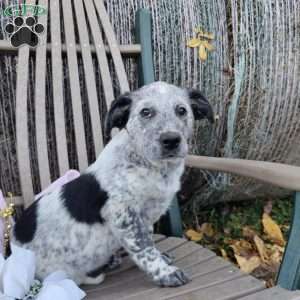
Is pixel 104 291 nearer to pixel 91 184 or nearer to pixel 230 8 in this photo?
pixel 91 184

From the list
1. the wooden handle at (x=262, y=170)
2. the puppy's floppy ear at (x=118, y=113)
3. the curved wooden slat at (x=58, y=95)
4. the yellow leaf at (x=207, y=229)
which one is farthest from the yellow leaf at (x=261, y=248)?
the puppy's floppy ear at (x=118, y=113)

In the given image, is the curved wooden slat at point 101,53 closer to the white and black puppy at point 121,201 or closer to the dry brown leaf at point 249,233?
the white and black puppy at point 121,201

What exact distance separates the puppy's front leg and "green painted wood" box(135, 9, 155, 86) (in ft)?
2.28

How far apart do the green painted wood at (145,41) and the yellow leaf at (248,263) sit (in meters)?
0.99

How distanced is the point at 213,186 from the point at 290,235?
1.10 metres

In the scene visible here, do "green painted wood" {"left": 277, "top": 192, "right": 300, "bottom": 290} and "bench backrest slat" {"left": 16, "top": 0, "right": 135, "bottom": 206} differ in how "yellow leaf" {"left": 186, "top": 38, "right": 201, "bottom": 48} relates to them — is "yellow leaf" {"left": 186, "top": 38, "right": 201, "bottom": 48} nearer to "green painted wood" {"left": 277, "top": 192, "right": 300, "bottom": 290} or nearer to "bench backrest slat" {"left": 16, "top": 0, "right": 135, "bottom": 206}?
"bench backrest slat" {"left": 16, "top": 0, "right": 135, "bottom": 206}

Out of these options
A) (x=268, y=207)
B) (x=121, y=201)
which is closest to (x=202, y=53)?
(x=121, y=201)

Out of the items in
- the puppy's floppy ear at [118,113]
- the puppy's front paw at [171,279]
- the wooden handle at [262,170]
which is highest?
the puppy's floppy ear at [118,113]

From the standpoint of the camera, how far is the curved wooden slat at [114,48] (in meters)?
2.15

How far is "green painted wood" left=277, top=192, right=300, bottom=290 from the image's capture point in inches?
56.1

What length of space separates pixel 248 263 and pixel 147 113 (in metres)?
1.15

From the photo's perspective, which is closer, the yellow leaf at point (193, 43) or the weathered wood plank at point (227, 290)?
the weathered wood plank at point (227, 290)
